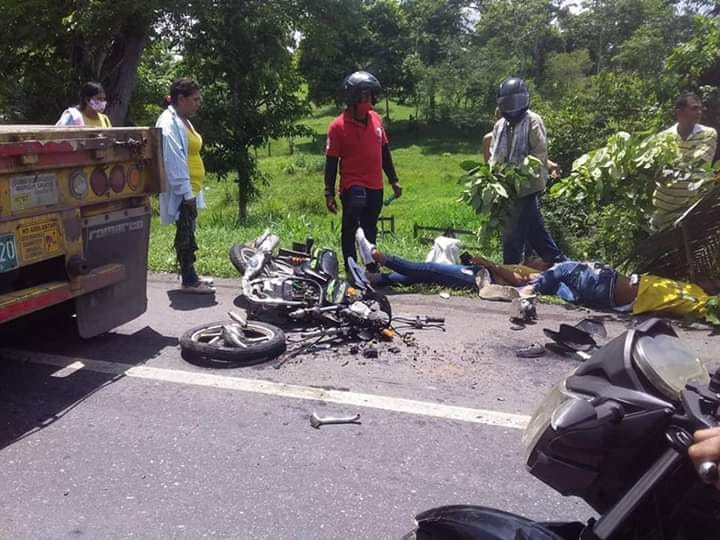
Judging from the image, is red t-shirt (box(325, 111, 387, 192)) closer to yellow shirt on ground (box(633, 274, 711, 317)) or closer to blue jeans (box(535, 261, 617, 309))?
blue jeans (box(535, 261, 617, 309))

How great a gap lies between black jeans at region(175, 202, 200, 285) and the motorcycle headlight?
5415 mm

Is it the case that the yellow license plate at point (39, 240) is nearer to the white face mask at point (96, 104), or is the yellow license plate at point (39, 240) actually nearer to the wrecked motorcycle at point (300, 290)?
the wrecked motorcycle at point (300, 290)

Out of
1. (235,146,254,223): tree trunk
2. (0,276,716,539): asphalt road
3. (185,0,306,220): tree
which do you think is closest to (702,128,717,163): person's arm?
(0,276,716,539): asphalt road

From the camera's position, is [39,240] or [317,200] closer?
[39,240]

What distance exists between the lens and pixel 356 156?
6.97 meters

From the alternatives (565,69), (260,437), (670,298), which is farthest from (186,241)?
(565,69)

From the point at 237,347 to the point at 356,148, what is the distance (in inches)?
112

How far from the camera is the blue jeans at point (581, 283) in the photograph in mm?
5988

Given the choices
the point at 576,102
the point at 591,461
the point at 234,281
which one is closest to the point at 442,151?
the point at 576,102

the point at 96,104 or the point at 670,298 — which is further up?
the point at 96,104

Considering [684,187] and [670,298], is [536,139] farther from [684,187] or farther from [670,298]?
[670,298]

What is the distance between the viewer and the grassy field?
8891 mm

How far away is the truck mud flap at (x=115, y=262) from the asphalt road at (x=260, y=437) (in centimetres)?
22

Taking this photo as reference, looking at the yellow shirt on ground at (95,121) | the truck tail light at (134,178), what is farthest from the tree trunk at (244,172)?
the truck tail light at (134,178)
